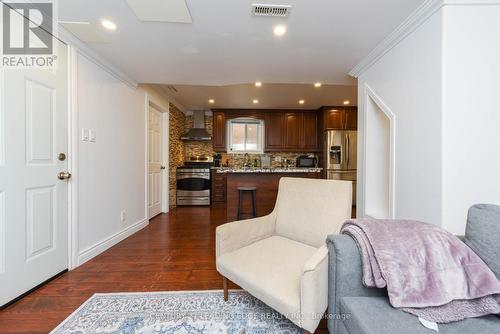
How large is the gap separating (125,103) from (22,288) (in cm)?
220

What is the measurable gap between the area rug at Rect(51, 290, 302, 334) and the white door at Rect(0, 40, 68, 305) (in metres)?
0.59

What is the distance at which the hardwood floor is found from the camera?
1.39 meters

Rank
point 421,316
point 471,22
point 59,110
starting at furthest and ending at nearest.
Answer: point 59,110 → point 471,22 → point 421,316

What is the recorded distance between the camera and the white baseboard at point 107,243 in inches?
82.7

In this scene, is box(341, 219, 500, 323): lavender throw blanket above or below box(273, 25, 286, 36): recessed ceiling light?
below

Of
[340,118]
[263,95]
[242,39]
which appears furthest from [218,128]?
[242,39]

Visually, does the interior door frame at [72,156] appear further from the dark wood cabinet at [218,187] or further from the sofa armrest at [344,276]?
the dark wood cabinet at [218,187]

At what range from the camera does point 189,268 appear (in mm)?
2004

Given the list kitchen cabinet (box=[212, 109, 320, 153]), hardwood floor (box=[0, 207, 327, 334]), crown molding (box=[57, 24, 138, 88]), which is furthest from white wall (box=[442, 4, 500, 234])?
kitchen cabinet (box=[212, 109, 320, 153])

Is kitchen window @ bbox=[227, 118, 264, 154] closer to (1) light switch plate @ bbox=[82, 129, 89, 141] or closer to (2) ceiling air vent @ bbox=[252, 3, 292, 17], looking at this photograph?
(1) light switch plate @ bbox=[82, 129, 89, 141]

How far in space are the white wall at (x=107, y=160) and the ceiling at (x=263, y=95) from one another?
1.06 meters

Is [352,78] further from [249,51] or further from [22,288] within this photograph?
[22,288]

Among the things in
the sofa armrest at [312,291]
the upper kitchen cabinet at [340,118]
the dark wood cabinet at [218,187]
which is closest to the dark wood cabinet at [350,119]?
the upper kitchen cabinet at [340,118]

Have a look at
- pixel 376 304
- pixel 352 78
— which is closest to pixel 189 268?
pixel 376 304
